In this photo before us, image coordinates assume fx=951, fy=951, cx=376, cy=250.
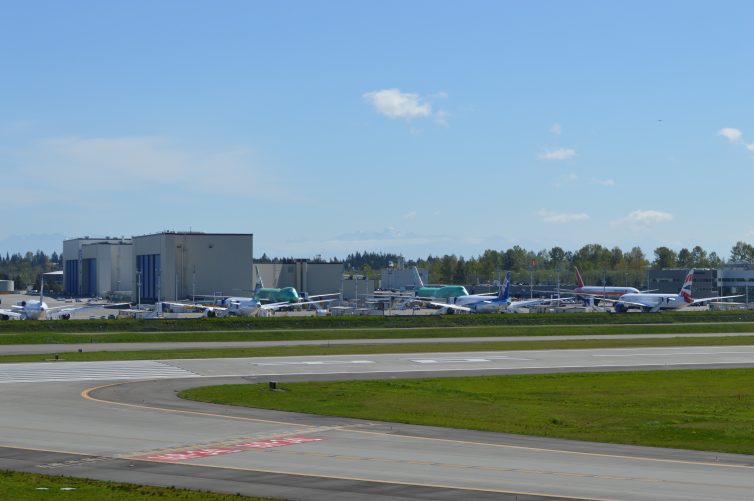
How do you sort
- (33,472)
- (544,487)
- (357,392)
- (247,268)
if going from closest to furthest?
1. (544,487)
2. (33,472)
3. (357,392)
4. (247,268)

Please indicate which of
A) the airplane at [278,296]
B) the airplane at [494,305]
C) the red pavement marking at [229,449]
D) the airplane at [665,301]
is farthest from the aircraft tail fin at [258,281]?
the red pavement marking at [229,449]

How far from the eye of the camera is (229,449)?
30.3 metres

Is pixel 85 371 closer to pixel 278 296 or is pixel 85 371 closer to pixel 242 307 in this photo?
pixel 242 307

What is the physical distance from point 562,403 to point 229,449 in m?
17.5

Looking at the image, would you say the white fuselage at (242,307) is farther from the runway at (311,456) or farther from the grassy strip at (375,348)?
the runway at (311,456)

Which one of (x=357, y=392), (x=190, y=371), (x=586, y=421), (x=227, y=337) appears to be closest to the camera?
(x=586, y=421)

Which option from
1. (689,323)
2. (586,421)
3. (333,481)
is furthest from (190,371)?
(689,323)

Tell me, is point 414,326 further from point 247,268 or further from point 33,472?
point 33,472

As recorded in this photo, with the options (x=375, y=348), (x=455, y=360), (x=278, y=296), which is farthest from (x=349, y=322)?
(x=278, y=296)

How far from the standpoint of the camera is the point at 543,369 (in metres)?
58.7

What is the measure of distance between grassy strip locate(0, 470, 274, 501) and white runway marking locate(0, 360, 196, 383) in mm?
27387

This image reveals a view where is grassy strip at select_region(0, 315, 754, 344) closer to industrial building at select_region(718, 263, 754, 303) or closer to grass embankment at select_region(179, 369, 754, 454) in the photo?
grass embankment at select_region(179, 369, 754, 454)

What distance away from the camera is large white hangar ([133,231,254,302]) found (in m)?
158

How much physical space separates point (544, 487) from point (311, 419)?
578 inches
